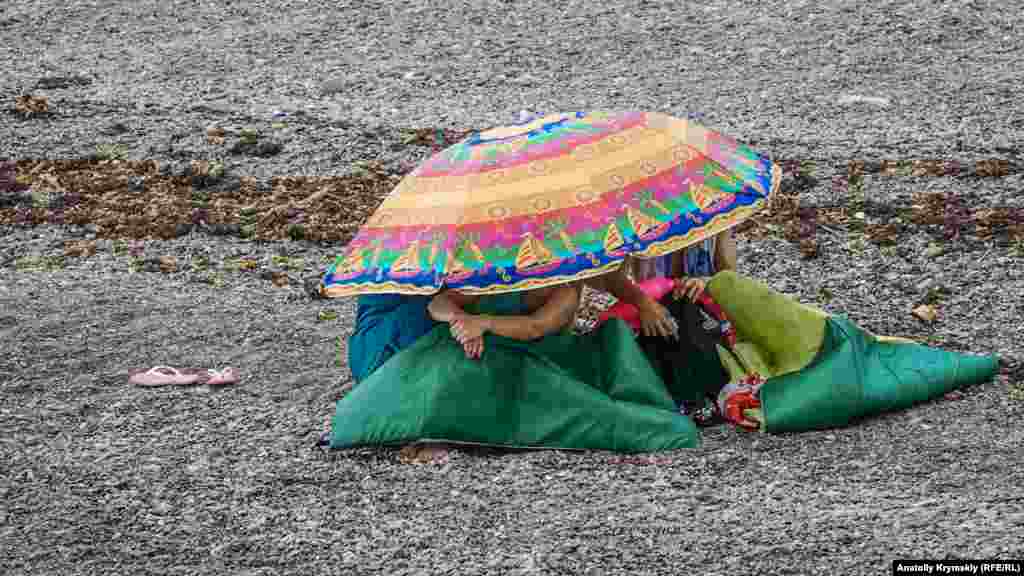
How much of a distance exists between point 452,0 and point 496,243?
894 centimetres

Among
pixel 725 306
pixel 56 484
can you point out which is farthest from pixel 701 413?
pixel 56 484

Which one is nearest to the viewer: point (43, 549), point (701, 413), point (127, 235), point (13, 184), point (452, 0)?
point (43, 549)

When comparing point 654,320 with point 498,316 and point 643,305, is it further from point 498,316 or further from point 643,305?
point 498,316

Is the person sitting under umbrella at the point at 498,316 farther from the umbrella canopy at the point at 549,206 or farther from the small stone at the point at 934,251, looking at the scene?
the small stone at the point at 934,251

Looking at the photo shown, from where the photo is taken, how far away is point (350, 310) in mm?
7574

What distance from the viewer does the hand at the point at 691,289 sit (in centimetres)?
564

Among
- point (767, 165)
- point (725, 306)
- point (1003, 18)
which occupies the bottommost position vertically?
point (1003, 18)

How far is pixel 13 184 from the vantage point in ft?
33.4

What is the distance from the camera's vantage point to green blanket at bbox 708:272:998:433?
208 inches

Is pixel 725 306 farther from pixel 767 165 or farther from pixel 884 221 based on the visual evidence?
pixel 884 221

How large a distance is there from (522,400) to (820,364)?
3.61 feet

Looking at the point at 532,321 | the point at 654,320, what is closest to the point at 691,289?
the point at 654,320

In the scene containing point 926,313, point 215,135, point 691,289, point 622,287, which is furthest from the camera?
point 215,135

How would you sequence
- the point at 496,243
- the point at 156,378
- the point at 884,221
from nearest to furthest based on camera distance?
the point at 496,243
the point at 156,378
the point at 884,221
